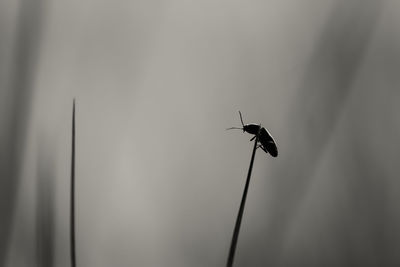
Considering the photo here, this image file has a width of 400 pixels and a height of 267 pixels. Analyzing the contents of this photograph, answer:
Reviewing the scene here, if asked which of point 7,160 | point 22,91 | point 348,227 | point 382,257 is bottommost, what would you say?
point 382,257

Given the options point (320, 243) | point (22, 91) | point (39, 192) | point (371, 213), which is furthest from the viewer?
point (320, 243)

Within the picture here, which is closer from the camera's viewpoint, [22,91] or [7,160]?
[7,160]

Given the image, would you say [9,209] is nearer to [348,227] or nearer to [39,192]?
[39,192]

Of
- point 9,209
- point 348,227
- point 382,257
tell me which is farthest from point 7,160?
point 382,257

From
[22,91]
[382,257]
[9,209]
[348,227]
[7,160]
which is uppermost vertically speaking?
[22,91]

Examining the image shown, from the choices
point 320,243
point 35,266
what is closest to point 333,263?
point 320,243

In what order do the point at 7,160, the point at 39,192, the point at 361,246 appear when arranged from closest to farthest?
the point at 39,192 → the point at 7,160 → the point at 361,246

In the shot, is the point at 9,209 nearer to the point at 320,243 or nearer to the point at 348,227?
the point at 348,227

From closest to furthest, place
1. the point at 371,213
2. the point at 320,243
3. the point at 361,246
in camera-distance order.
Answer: the point at 361,246, the point at 371,213, the point at 320,243

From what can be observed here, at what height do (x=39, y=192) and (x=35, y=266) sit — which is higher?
(x=39, y=192)

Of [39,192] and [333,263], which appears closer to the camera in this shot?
[39,192]
